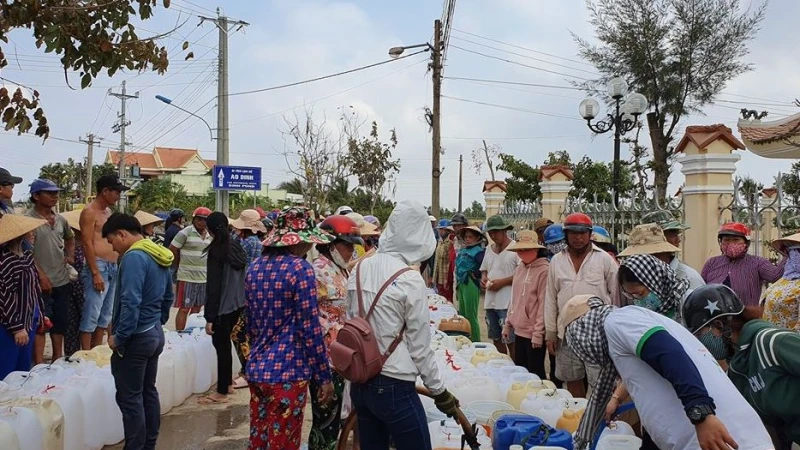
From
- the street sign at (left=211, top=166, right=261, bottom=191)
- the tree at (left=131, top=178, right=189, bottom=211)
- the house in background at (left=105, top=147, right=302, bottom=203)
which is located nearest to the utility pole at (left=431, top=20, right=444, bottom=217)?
the street sign at (left=211, top=166, right=261, bottom=191)

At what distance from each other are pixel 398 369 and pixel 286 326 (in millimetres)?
902

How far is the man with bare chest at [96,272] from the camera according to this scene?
604cm

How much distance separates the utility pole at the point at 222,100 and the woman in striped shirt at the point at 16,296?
1110cm

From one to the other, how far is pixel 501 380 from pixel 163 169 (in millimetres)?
54893

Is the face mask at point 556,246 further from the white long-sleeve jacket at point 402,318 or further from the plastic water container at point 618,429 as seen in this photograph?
the white long-sleeve jacket at point 402,318

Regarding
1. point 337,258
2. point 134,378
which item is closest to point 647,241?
point 337,258

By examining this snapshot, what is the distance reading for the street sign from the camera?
15.1 m

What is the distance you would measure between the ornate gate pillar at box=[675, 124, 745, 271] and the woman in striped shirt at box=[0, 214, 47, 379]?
20.9ft

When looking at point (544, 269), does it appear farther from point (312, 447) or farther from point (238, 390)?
point (238, 390)

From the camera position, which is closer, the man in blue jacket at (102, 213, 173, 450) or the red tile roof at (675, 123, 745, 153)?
the man in blue jacket at (102, 213, 173, 450)

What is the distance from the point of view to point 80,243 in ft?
21.7

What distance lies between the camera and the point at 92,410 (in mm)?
4352

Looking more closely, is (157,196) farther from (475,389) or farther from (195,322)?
(475,389)

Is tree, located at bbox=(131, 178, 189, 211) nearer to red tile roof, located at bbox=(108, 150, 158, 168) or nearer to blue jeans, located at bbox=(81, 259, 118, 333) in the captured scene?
red tile roof, located at bbox=(108, 150, 158, 168)
